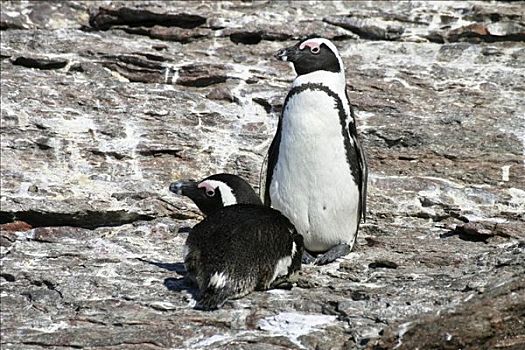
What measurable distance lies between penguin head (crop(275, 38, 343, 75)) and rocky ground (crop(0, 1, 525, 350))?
1.12 m

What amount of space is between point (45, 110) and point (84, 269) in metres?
2.51

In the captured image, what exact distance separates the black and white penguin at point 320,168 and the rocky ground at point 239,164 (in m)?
0.28

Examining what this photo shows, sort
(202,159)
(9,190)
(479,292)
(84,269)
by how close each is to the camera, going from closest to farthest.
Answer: (479,292)
(84,269)
(9,190)
(202,159)

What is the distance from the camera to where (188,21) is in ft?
31.2

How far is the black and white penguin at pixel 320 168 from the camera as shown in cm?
645

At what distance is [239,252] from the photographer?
17.5ft

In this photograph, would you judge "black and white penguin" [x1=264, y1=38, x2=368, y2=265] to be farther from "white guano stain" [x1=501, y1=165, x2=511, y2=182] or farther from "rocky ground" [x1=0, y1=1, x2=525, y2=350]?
"white guano stain" [x1=501, y1=165, x2=511, y2=182]

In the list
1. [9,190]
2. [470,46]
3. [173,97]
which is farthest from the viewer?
[470,46]

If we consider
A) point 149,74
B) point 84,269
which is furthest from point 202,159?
point 84,269

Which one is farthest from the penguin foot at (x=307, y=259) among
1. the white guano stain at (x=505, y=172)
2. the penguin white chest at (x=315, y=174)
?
the white guano stain at (x=505, y=172)

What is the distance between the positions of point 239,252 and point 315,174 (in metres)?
1.27

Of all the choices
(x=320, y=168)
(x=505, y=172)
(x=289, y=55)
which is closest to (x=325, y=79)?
(x=289, y=55)

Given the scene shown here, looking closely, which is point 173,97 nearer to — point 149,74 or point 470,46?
point 149,74

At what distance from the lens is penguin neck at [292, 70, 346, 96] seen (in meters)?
6.68
